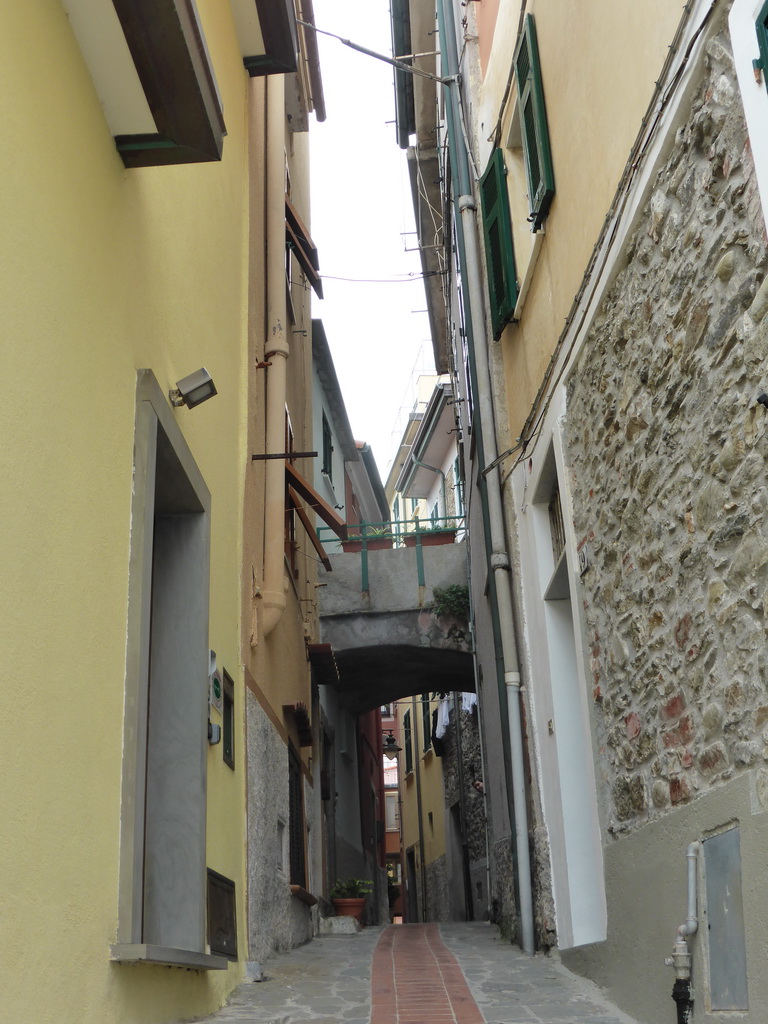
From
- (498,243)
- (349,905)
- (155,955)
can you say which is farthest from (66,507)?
(349,905)

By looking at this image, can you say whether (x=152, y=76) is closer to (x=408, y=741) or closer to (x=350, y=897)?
(x=350, y=897)

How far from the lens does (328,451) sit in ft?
58.5

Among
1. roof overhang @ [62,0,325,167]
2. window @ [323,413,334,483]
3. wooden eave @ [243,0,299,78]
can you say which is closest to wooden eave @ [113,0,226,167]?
roof overhang @ [62,0,325,167]

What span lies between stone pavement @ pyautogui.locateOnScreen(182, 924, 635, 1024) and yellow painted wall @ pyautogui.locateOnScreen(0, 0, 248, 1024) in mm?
655

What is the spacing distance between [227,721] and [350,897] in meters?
6.92

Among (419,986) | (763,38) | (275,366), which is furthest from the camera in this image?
(275,366)

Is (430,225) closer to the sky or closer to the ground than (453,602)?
closer to the sky

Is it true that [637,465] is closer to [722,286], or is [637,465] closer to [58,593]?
[722,286]

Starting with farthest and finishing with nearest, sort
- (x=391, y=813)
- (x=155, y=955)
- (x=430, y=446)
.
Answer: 1. (x=391, y=813)
2. (x=430, y=446)
3. (x=155, y=955)

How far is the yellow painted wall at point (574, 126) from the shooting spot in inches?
191

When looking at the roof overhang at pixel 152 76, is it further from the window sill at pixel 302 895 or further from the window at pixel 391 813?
the window at pixel 391 813

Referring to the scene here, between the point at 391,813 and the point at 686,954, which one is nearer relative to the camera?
the point at 686,954

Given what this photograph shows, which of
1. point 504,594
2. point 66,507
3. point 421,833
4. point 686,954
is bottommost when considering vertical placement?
point 421,833

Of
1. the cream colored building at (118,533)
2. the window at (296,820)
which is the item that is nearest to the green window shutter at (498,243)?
the cream colored building at (118,533)
